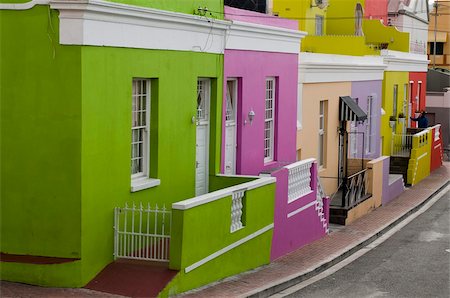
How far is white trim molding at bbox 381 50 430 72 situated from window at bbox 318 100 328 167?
26.5ft

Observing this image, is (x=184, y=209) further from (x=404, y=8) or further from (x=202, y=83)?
(x=404, y=8)

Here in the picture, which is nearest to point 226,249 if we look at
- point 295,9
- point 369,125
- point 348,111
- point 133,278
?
point 133,278

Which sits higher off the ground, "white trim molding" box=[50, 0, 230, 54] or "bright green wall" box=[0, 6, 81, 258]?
"white trim molding" box=[50, 0, 230, 54]

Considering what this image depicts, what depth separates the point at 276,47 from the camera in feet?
64.8

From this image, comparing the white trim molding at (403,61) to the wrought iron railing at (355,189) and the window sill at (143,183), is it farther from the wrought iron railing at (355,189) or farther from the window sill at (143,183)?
the window sill at (143,183)

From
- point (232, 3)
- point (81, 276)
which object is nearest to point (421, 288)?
point (81, 276)

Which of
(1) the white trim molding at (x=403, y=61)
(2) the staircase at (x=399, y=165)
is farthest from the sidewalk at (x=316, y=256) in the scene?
(1) the white trim molding at (x=403, y=61)

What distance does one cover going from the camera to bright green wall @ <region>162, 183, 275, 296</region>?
12.8 m

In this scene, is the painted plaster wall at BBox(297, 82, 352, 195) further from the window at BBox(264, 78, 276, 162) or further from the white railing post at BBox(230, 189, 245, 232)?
the white railing post at BBox(230, 189, 245, 232)

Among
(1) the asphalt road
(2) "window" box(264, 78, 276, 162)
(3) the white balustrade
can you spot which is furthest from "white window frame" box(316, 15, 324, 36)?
(3) the white balustrade

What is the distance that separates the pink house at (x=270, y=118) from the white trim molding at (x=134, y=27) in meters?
1.23

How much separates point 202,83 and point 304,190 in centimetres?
391

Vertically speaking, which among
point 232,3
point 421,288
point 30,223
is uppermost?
point 232,3

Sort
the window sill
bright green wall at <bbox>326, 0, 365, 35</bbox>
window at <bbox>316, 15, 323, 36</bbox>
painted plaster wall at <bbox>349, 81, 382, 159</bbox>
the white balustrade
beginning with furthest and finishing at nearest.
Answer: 1. bright green wall at <bbox>326, 0, 365, 35</bbox>
2. window at <bbox>316, 15, 323, 36</bbox>
3. painted plaster wall at <bbox>349, 81, 382, 159</bbox>
4. the white balustrade
5. the window sill
